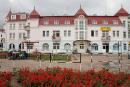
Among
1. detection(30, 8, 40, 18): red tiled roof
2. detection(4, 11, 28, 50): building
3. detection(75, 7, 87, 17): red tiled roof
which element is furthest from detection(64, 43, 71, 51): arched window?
detection(4, 11, 28, 50): building

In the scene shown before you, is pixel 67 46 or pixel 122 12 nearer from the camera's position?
pixel 67 46

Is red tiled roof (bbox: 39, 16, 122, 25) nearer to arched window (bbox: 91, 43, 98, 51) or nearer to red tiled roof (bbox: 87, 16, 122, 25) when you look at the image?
red tiled roof (bbox: 87, 16, 122, 25)

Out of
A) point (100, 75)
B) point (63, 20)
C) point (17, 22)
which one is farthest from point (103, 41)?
point (100, 75)

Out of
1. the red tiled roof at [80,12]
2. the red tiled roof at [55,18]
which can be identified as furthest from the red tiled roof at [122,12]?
the red tiled roof at [55,18]

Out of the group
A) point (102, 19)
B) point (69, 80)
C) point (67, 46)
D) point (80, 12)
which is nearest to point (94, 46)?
point (67, 46)

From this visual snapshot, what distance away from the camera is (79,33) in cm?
7644

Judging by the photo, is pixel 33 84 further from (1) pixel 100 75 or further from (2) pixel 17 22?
(2) pixel 17 22

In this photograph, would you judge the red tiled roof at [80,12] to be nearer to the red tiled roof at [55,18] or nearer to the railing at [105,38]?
the red tiled roof at [55,18]

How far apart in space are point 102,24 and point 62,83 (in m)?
66.1

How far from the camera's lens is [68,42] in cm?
7656

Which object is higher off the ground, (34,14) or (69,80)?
(34,14)

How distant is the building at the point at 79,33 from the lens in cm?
7581

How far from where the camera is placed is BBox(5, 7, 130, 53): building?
249 feet

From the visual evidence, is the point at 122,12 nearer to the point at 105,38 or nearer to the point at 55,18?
the point at 105,38
